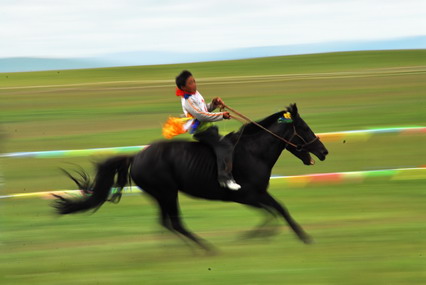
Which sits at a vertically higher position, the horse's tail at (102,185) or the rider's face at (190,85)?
the rider's face at (190,85)

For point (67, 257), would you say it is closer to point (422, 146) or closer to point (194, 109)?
point (194, 109)

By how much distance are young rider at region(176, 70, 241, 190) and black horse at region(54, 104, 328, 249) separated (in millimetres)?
109

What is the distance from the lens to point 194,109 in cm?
721

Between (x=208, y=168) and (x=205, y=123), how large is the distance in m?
0.43

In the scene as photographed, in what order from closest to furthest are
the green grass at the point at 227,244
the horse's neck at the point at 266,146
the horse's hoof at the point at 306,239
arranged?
the green grass at the point at 227,244 → the horse's hoof at the point at 306,239 → the horse's neck at the point at 266,146

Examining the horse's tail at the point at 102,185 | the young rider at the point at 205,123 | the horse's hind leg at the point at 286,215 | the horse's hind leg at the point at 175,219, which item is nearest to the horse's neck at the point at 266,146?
the young rider at the point at 205,123

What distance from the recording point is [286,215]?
23.8 ft

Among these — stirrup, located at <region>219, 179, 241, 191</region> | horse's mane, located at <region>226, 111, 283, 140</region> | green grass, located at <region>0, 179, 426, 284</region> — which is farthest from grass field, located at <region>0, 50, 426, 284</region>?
horse's mane, located at <region>226, 111, 283, 140</region>

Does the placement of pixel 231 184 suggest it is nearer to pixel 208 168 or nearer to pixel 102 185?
pixel 208 168

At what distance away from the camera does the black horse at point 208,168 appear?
7332 mm

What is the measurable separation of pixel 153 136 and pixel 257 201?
11954 mm

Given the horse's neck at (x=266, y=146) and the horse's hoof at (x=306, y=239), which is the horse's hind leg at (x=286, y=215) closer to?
the horse's hoof at (x=306, y=239)

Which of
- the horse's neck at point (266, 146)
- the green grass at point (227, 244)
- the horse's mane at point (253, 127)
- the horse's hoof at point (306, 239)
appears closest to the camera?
the green grass at point (227, 244)

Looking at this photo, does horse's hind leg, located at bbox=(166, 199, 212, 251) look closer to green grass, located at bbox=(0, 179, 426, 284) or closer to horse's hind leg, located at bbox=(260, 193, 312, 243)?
green grass, located at bbox=(0, 179, 426, 284)
